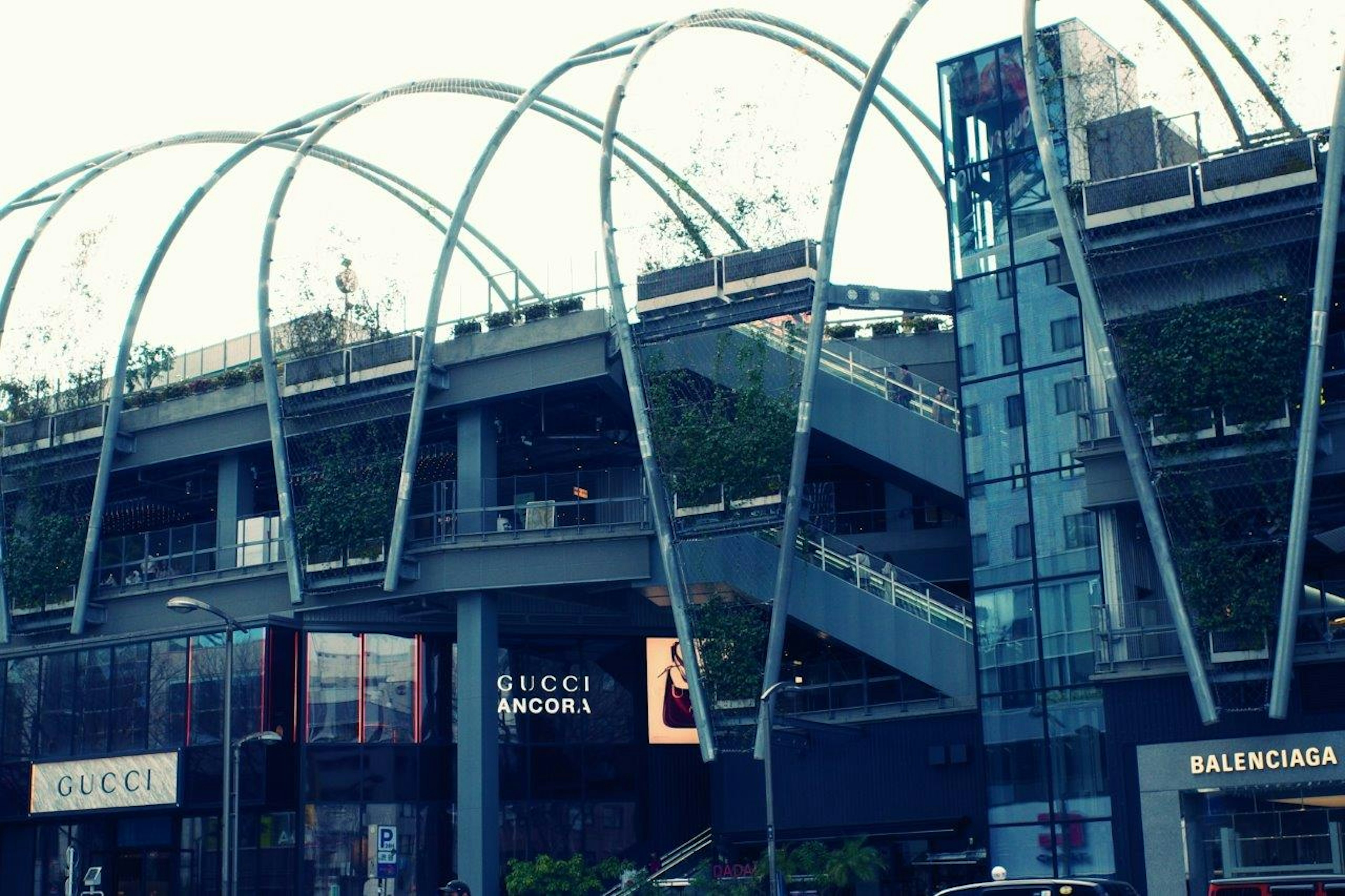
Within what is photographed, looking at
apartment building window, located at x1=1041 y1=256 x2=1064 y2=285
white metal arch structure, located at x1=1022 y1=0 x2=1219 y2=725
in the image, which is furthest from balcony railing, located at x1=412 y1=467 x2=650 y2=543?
Result: white metal arch structure, located at x1=1022 y1=0 x2=1219 y2=725

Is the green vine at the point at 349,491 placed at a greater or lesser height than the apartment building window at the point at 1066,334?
lesser

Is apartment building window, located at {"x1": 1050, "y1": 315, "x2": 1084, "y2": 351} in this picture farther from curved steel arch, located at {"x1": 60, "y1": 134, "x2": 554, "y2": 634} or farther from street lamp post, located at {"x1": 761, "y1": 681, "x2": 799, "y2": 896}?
curved steel arch, located at {"x1": 60, "y1": 134, "x2": 554, "y2": 634}

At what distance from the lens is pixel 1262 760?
39.0 metres

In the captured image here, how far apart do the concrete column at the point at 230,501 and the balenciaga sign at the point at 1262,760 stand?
29428mm

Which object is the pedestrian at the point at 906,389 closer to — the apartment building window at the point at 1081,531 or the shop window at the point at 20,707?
the apartment building window at the point at 1081,531

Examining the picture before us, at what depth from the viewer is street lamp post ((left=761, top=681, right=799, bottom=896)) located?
134 ft

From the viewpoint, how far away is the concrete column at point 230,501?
55438 mm

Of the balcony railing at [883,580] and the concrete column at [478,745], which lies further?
the concrete column at [478,745]

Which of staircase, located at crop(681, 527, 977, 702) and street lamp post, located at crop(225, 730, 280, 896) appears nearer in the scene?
street lamp post, located at crop(225, 730, 280, 896)

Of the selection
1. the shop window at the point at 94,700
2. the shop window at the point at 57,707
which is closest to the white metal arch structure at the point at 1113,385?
the shop window at the point at 94,700

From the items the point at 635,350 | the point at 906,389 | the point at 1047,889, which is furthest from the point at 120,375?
the point at 1047,889

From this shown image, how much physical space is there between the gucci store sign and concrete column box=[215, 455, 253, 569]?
6.24 m

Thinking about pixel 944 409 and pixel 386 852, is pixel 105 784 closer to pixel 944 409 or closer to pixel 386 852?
pixel 386 852

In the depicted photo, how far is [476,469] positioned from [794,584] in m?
9.80
